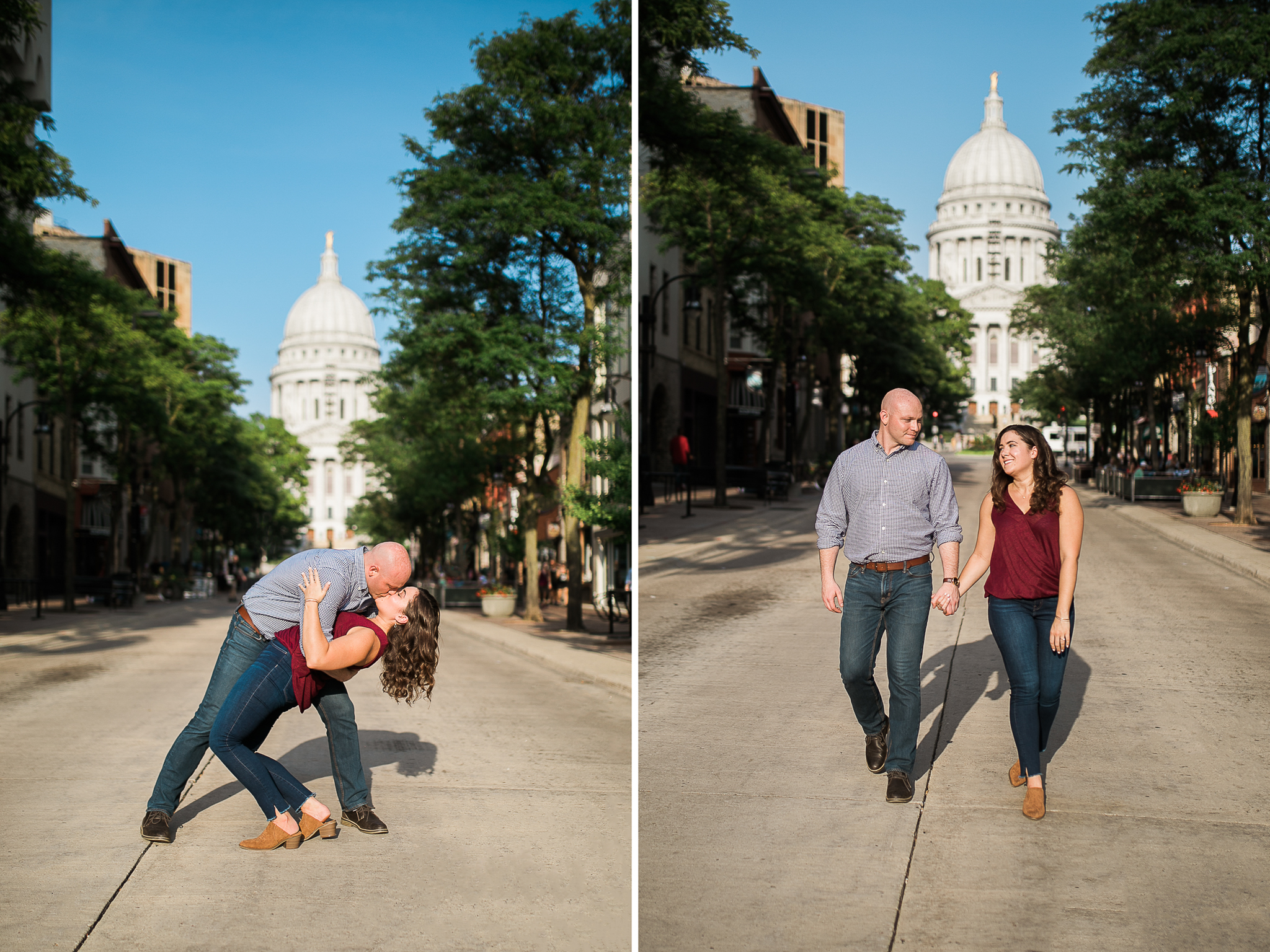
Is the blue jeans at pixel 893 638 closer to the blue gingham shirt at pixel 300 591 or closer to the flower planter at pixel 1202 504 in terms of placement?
the blue gingham shirt at pixel 300 591

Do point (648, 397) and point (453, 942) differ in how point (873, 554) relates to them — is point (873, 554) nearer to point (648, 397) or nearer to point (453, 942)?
point (648, 397)

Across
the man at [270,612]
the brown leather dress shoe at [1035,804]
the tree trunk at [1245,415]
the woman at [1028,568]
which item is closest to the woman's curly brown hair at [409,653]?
the man at [270,612]

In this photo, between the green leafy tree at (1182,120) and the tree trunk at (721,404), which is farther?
the tree trunk at (721,404)

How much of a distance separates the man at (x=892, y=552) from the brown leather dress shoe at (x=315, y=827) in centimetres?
225

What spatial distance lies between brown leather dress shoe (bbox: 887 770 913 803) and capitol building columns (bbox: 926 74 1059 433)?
1586 millimetres

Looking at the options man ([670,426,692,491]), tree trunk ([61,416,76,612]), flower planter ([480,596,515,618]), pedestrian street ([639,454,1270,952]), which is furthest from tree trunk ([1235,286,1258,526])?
flower planter ([480,596,515,618])

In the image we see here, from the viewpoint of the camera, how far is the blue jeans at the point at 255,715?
170 inches

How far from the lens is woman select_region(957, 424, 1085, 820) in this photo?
470 centimetres

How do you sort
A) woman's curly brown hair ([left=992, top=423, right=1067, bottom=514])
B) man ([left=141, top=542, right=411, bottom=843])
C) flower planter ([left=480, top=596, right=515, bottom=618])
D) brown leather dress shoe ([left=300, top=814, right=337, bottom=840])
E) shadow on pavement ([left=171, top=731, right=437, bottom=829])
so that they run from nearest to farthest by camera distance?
man ([left=141, top=542, right=411, bottom=843]) → brown leather dress shoe ([left=300, top=814, right=337, bottom=840]) → woman's curly brown hair ([left=992, top=423, right=1067, bottom=514]) → shadow on pavement ([left=171, top=731, right=437, bottom=829]) → flower planter ([left=480, top=596, right=515, bottom=618])

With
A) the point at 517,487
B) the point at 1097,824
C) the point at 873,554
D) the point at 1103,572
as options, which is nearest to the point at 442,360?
the point at 873,554

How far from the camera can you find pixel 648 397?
5.62m

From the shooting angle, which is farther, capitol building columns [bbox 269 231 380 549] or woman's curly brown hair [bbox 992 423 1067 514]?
woman's curly brown hair [bbox 992 423 1067 514]

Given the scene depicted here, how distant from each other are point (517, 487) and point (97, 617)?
826cm

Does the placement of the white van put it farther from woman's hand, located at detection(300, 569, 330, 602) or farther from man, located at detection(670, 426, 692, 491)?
woman's hand, located at detection(300, 569, 330, 602)
